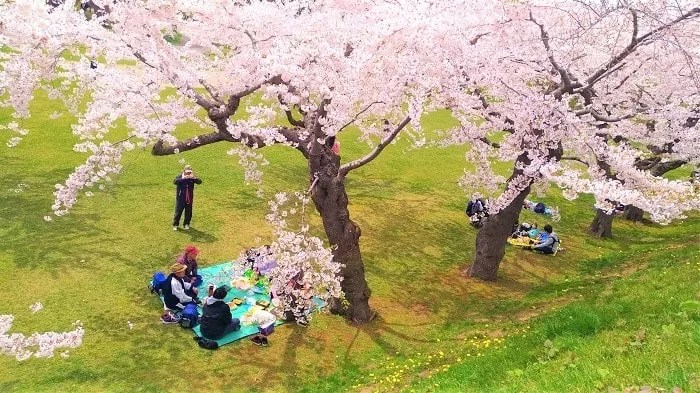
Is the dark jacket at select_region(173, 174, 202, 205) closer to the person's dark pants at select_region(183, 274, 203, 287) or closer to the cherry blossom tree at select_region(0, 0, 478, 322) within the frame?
the person's dark pants at select_region(183, 274, 203, 287)

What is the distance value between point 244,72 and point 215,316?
13.4 feet

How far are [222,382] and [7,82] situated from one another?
567 centimetres

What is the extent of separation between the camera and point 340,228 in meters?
9.64

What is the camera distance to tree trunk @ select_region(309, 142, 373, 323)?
933 cm

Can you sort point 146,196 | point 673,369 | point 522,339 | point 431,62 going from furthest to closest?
point 146,196, point 431,62, point 522,339, point 673,369

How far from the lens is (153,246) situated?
11945mm

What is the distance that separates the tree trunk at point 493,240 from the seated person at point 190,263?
247 inches

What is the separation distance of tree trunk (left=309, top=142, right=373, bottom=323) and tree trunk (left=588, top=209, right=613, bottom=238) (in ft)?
31.0

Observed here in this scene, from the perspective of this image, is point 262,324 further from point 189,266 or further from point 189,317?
point 189,266

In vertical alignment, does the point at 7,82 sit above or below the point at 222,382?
above

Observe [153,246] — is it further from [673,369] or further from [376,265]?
[673,369]

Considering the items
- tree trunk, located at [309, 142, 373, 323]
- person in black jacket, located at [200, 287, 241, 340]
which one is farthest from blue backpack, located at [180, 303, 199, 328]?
tree trunk, located at [309, 142, 373, 323]

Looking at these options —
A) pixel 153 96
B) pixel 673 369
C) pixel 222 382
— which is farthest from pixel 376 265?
pixel 673 369

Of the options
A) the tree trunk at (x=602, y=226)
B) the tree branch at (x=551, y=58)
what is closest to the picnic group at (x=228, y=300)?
the tree branch at (x=551, y=58)
